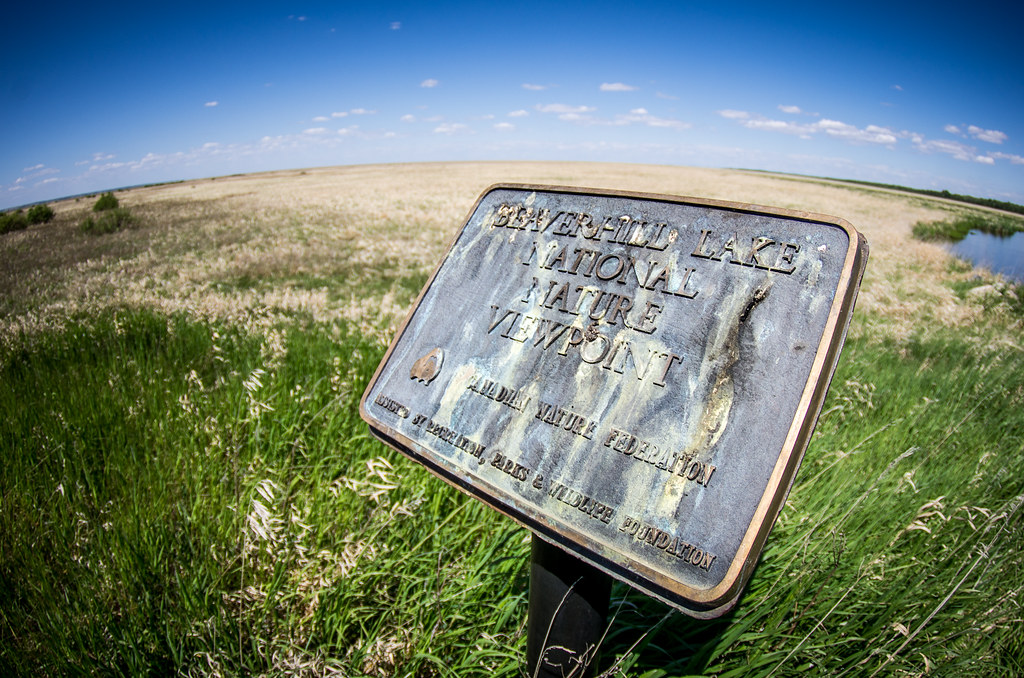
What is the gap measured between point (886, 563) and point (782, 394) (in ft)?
5.65

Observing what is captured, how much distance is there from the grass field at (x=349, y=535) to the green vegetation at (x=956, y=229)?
19931 millimetres

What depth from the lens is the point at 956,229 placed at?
934 inches

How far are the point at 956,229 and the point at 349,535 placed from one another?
31162 millimetres

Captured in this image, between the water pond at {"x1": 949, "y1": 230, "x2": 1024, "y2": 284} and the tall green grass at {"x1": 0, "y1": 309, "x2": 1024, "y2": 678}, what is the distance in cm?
1390

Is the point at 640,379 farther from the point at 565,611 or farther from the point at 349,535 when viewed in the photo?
the point at 349,535

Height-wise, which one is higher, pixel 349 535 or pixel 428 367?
pixel 428 367

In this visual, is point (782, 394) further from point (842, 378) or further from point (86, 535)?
point (842, 378)

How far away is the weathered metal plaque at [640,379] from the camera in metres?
1.29

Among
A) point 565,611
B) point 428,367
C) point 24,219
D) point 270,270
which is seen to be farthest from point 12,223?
point 565,611

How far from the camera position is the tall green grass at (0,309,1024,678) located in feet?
6.28

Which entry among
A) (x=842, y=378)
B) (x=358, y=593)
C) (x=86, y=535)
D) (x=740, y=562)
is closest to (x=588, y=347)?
(x=740, y=562)

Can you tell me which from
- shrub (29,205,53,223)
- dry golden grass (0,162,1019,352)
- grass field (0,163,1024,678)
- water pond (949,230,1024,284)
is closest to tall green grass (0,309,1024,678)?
grass field (0,163,1024,678)

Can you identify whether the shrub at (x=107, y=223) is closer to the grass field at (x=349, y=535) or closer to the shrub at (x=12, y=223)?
the shrub at (x=12, y=223)

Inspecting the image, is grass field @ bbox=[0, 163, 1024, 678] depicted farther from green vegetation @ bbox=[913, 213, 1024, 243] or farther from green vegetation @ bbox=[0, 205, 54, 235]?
green vegetation @ bbox=[913, 213, 1024, 243]
